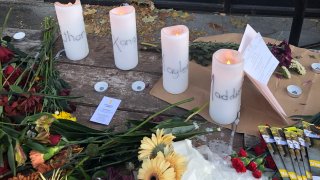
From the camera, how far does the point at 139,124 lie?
821mm

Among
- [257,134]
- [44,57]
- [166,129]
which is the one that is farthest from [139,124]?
[44,57]

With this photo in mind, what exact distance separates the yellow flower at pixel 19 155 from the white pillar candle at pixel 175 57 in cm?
42

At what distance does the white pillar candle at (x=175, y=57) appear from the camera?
94 centimetres

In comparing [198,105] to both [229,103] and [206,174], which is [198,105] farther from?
[206,174]

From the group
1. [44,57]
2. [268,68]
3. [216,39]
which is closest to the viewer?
[268,68]

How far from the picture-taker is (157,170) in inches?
24.6

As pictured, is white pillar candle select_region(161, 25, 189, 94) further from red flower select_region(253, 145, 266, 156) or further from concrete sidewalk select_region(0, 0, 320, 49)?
concrete sidewalk select_region(0, 0, 320, 49)

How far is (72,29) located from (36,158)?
1.64ft

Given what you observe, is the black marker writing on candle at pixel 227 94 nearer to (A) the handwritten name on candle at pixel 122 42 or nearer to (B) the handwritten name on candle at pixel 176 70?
(B) the handwritten name on candle at pixel 176 70

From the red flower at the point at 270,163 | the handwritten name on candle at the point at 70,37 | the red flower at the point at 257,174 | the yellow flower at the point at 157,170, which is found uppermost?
the handwritten name on candle at the point at 70,37

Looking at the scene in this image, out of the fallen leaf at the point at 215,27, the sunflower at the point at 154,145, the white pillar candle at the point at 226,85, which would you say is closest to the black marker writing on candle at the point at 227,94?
the white pillar candle at the point at 226,85

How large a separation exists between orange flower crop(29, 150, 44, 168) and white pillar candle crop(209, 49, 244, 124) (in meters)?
0.42

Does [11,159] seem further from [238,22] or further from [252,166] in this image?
[238,22]

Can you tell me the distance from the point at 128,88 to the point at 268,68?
0.38m
